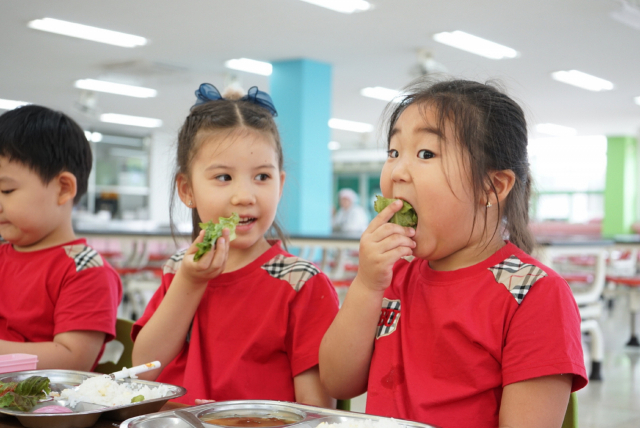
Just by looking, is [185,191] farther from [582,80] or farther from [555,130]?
[555,130]

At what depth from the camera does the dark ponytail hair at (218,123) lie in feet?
4.35

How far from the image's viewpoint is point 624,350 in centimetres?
524

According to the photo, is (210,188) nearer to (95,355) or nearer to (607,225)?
(95,355)

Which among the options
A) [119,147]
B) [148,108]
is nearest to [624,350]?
[148,108]

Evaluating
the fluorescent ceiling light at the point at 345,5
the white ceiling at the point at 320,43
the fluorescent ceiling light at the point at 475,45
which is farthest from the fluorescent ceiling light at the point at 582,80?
the fluorescent ceiling light at the point at 345,5

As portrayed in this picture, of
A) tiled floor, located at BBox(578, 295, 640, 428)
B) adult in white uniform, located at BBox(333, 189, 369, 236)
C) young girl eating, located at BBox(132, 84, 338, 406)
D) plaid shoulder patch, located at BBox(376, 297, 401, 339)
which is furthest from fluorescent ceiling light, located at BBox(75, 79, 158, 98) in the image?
plaid shoulder patch, located at BBox(376, 297, 401, 339)

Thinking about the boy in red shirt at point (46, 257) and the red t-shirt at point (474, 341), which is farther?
the boy in red shirt at point (46, 257)

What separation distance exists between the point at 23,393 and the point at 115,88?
30.1ft

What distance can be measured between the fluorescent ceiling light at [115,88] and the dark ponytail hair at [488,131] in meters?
8.69

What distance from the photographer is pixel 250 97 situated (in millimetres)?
1438

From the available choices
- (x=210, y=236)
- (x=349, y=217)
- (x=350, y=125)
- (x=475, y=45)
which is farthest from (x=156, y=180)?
(x=210, y=236)

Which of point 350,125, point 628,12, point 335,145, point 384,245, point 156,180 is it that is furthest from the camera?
point 335,145

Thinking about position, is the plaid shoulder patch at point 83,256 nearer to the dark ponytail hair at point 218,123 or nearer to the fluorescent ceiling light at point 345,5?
the dark ponytail hair at point 218,123

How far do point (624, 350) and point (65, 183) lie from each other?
506 cm
